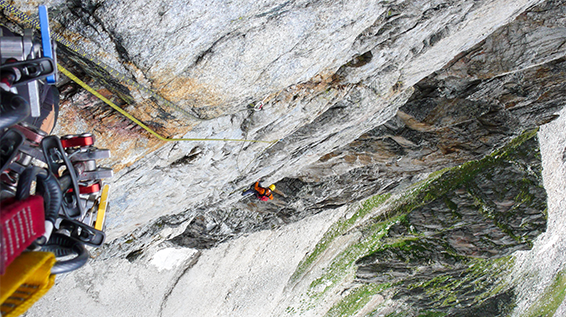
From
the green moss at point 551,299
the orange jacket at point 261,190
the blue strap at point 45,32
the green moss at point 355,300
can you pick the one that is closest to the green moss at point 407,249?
the green moss at point 355,300

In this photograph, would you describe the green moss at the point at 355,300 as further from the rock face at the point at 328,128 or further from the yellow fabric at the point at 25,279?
the yellow fabric at the point at 25,279

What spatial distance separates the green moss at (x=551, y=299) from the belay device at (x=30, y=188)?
2275cm

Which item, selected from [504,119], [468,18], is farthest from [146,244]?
[504,119]

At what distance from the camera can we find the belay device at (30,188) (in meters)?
1.68

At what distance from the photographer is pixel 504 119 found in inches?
336

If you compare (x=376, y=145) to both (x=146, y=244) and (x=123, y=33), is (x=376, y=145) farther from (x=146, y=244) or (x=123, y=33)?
(x=123, y=33)

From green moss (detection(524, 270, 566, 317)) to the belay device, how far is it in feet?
74.6

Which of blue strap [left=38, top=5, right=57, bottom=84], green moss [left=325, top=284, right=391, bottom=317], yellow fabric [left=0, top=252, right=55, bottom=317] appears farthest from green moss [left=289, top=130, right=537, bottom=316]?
yellow fabric [left=0, top=252, right=55, bottom=317]

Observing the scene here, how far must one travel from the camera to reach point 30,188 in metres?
2.11

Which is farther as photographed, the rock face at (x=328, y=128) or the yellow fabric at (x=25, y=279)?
the rock face at (x=328, y=128)

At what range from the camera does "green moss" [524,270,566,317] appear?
58.9 feet

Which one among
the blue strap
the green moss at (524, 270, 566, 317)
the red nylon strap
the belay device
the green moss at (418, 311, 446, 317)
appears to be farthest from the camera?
the green moss at (418, 311, 446, 317)

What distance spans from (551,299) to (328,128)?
67.5 ft

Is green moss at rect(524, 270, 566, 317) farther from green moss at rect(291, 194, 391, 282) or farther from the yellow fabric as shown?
the yellow fabric
